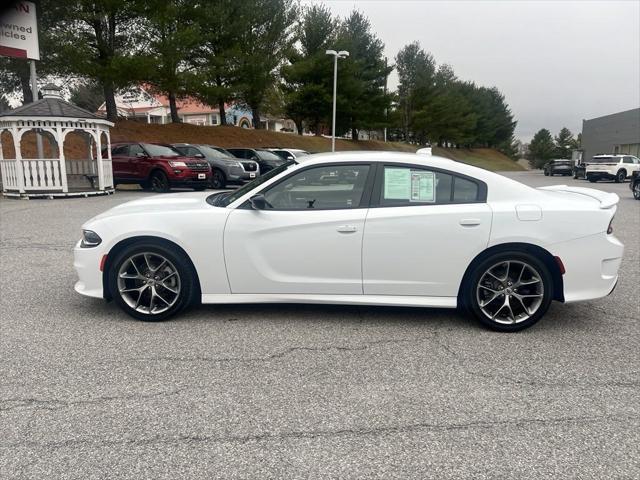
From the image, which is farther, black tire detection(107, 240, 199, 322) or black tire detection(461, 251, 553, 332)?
black tire detection(107, 240, 199, 322)

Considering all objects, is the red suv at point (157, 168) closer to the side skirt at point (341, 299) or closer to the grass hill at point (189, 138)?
the grass hill at point (189, 138)

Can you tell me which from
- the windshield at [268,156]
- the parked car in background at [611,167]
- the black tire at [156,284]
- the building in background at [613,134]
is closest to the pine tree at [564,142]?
the building in background at [613,134]

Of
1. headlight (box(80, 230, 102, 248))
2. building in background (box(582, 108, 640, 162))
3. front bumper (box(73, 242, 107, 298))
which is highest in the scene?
building in background (box(582, 108, 640, 162))

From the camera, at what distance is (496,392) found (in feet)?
9.89

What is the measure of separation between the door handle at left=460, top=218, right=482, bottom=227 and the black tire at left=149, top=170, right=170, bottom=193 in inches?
535

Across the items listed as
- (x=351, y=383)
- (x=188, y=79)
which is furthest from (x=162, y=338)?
(x=188, y=79)

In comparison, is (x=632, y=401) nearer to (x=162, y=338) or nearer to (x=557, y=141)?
(x=162, y=338)

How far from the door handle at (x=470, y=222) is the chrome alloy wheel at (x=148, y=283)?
2435 millimetres

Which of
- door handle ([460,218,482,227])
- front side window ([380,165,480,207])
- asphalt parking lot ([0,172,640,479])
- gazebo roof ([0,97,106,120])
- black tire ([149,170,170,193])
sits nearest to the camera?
asphalt parking lot ([0,172,640,479])

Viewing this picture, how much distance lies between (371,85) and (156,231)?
4187cm

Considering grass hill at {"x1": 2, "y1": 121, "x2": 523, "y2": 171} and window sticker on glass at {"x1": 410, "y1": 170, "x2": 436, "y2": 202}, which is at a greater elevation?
grass hill at {"x1": 2, "y1": 121, "x2": 523, "y2": 171}

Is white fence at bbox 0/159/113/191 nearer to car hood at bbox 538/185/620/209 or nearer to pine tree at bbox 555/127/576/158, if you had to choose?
car hood at bbox 538/185/620/209

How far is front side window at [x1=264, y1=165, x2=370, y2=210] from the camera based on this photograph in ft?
13.2

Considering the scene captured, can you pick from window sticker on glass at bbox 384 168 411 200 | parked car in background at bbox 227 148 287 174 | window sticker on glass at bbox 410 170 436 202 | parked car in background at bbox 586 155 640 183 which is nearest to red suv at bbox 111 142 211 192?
parked car in background at bbox 227 148 287 174
